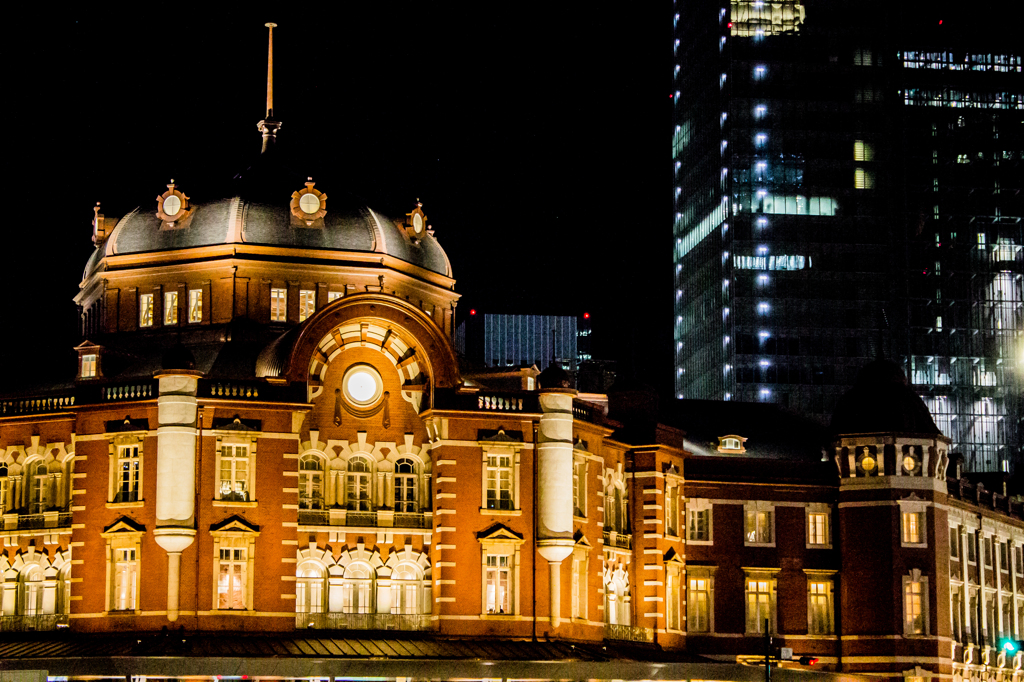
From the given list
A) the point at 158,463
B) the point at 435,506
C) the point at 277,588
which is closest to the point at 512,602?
the point at 435,506

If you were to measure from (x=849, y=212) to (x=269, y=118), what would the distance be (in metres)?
81.5

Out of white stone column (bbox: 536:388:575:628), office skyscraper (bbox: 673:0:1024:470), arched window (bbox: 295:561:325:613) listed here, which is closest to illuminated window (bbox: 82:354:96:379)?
arched window (bbox: 295:561:325:613)

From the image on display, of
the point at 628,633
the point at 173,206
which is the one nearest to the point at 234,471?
the point at 173,206

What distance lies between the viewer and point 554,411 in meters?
85.4

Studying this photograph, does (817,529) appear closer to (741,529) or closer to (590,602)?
(741,529)

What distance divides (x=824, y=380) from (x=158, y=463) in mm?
96642

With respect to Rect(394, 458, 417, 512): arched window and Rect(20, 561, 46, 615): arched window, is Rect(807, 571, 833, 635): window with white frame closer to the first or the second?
Rect(394, 458, 417, 512): arched window

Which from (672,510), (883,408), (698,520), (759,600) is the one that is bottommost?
(759,600)

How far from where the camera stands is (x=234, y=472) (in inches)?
3199

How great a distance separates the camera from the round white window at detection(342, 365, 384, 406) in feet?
280

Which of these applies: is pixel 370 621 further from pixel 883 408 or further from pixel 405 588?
pixel 883 408

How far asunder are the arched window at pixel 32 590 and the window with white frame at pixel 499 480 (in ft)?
64.7

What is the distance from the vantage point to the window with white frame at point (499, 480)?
278ft

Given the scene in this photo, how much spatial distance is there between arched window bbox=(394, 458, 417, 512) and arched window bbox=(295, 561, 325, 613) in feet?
15.0
